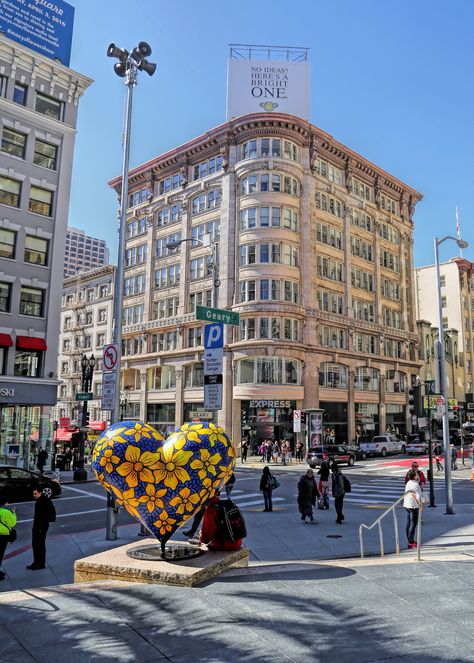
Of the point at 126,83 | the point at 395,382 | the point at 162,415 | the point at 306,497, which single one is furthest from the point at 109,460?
the point at 395,382

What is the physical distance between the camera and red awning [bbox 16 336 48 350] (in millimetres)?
30828

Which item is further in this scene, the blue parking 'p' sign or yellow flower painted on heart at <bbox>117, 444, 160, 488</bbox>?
the blue parking 'p' sign

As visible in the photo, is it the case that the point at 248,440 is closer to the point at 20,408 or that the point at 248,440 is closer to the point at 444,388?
the point at 20,408

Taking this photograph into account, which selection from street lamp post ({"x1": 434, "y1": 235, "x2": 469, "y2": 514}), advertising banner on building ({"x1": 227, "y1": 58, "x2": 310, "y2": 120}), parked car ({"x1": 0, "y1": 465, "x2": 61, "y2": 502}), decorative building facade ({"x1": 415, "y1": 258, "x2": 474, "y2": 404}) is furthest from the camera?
decorative building facade ({"x1": 415, "y1": 258, "x2": 474, "y2": 404})

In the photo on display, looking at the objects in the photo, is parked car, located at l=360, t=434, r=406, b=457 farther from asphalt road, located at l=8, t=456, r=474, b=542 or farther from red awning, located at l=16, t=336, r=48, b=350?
red awning, located at l=16, t=336, r=48, b=350

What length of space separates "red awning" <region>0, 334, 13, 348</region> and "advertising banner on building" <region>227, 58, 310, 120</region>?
102 feet

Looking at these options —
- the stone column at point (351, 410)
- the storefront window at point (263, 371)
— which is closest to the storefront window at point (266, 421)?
the storefront window at point (263, 371)

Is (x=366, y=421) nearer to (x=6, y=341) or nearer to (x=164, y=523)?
(x=6, y=341)

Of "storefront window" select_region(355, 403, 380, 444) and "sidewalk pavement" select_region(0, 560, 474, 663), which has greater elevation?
"storefront window" select_region(355, 403, 380, 444)

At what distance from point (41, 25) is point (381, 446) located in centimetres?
4013

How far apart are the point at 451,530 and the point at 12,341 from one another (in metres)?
24.7

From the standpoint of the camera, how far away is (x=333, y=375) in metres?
52.7

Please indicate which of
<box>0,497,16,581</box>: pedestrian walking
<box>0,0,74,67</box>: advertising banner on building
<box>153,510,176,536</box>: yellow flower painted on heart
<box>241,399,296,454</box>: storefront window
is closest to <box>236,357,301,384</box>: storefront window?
<box>241,399,296,454</box>: storefront window

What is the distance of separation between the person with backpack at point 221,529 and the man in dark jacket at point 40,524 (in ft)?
11.5
